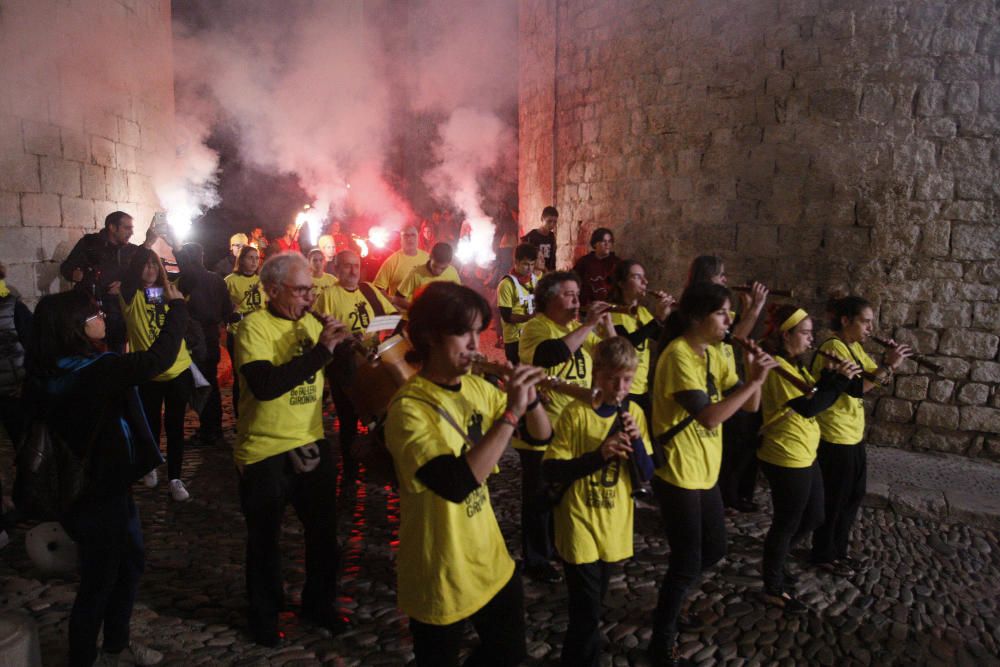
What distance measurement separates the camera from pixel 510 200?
57.9ft

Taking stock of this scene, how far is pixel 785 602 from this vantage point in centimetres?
392

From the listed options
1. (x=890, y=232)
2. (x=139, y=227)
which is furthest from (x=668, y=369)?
(x=139, y=227)

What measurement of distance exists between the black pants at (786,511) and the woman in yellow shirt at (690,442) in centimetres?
71

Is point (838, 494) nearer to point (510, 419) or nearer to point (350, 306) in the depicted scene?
point (510, 419)

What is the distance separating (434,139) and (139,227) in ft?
39.8

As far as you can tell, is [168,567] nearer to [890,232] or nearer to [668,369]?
[668,369]

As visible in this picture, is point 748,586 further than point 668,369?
Yes

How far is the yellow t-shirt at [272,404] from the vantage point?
3322 mm

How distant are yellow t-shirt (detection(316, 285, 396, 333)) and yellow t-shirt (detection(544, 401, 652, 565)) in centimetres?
283

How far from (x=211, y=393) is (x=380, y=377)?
3.34m

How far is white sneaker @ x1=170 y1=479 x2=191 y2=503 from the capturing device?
5398 mm

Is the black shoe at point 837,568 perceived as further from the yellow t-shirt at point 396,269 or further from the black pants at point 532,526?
the yellow t-shirt at point 396,269

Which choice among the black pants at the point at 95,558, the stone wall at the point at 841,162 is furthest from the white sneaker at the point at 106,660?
the stone wall at the point at 841,162

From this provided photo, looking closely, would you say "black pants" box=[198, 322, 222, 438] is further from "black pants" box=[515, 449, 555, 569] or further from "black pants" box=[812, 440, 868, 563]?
"black pants" box=[812, 440, 868, 563]
